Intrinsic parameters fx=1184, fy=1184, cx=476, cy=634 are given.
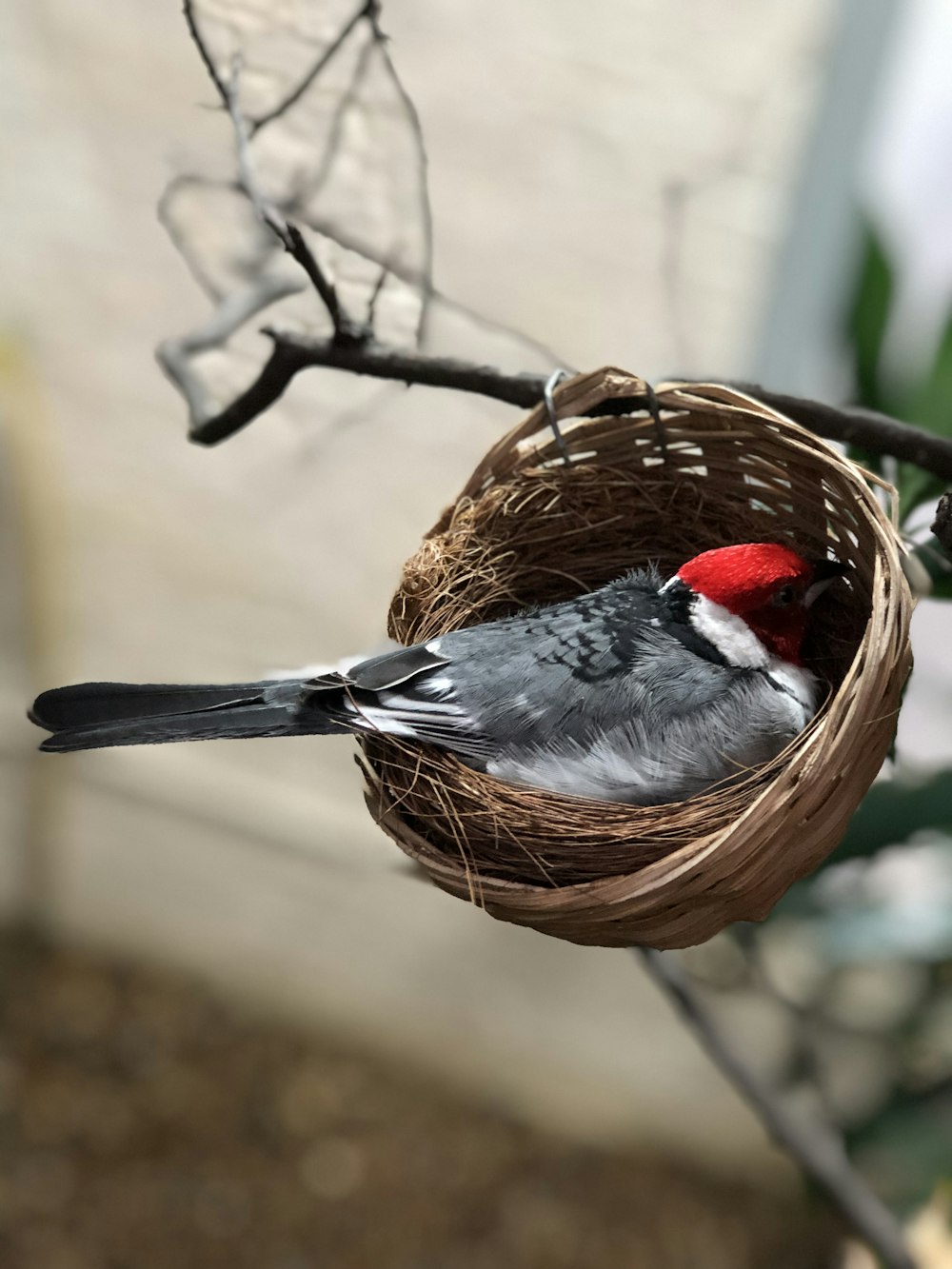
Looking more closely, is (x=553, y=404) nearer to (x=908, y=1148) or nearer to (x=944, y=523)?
(x=944, y=523)

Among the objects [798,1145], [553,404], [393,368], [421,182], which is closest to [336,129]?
[421,182]

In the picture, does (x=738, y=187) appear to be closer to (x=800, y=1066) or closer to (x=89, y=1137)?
(x=800, y=1066)

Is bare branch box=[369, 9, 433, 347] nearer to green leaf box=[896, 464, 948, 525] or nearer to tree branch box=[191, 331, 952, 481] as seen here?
tree branch box=[191, 331, 952, 481]

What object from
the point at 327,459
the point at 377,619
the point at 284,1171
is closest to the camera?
the point at 327,459

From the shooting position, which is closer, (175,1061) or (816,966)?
(816,966)

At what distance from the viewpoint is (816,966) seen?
1.92 meters

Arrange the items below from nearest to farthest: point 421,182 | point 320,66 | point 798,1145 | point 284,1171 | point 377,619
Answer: point 320,66
point 421,182
point 798,1145
point 377,619
point 284,1171

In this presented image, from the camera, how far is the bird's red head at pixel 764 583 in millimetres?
839

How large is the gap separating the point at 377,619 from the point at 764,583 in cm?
109

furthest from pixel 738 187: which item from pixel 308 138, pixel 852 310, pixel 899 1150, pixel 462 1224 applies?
pixel 462 1224

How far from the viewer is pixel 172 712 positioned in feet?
2.27

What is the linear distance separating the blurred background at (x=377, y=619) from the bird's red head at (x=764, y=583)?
18 centimetres

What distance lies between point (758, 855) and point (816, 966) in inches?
55.6

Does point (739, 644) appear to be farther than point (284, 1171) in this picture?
No
